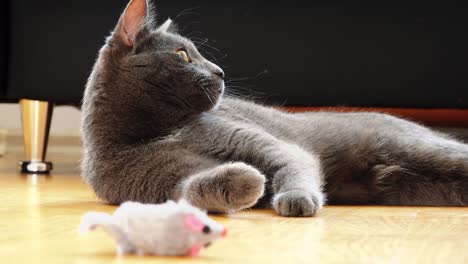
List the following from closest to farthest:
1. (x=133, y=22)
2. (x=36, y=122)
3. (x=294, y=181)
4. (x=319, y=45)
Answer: (x=294, y=181) < (x=133, y=22) < (x=319, y=45) < (x=36, y=122)

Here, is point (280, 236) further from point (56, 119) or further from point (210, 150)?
point (56, 119)

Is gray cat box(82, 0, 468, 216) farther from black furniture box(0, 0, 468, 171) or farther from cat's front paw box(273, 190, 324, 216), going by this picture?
black furniture box(0, 0, 468, 171)

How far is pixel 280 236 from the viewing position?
3.83 feet

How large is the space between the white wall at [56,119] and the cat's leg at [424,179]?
2550 mm

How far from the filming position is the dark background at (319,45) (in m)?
2.33

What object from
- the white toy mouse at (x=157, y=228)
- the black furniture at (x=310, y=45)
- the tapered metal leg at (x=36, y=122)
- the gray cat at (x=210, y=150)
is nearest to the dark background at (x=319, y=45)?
the black furniture at (x=310, y=45)

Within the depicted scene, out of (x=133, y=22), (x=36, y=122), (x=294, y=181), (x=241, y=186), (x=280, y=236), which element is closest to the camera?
(x=280, y=236)

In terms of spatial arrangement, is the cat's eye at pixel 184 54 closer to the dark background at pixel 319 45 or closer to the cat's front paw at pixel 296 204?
the cat's front paw at pixel 296 204

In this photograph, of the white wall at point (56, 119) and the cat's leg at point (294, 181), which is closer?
the cat's leg at point (294, 181)

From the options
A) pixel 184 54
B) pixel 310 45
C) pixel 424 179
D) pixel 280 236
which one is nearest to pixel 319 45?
pixel 310 45

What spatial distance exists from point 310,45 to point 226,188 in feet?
3.60

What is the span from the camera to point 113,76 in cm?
162

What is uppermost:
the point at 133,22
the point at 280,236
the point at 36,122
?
the point at 133,22

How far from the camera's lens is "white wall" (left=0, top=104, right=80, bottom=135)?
4066 mm
